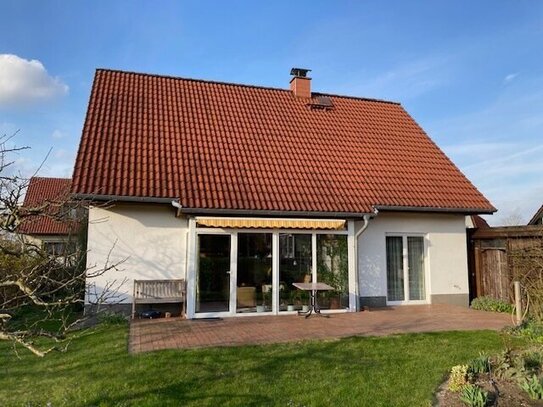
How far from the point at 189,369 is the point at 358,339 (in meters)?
4.34

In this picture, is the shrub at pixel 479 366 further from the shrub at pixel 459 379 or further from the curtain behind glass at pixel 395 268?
the curtain behind glass at pixel 395 268

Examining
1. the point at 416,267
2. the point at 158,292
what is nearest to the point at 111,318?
the point at 158,292

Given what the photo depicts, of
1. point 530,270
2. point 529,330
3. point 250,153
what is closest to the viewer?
point 529,330

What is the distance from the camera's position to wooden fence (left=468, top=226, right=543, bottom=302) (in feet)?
48.6

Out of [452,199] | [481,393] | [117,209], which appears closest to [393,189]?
[452,199]

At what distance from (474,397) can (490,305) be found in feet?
36.1

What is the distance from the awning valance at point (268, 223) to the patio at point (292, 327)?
284 cm

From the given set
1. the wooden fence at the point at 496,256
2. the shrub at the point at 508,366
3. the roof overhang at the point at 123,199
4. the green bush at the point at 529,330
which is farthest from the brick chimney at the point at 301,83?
the shrub at the point at 508,366

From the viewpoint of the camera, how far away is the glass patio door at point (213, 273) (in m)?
14.2

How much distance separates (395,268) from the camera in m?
17.0

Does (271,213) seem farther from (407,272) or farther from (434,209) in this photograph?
(434,209)

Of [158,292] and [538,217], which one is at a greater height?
[538,217]

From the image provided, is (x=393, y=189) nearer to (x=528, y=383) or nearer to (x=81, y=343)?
(x=528, y=383)

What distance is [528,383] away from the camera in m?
7.06
